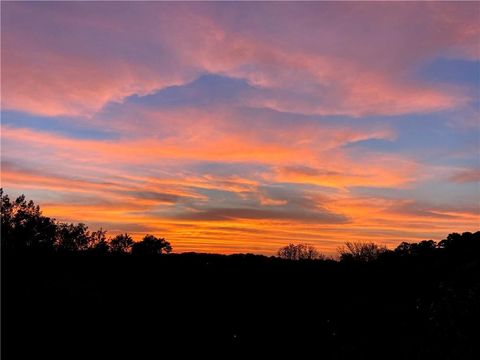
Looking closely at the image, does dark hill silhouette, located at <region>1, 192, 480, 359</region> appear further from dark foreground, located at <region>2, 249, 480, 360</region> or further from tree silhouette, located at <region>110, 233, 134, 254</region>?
tree silhouette, located at <region>110, 233, 134, 254</region>

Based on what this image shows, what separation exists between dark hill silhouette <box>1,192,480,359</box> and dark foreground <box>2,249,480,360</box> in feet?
0.25

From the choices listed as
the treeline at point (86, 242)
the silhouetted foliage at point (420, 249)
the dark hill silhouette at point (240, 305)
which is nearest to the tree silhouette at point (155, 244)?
the treeline at point (86, 242)

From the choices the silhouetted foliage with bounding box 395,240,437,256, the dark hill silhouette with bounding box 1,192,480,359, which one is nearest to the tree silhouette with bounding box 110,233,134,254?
the dark hill silhouette with bounding box 1,192,480,359

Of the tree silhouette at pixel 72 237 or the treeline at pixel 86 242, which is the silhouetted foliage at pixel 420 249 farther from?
the tree silhouette at pixel 72 237

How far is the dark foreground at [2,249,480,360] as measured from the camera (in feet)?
65.6

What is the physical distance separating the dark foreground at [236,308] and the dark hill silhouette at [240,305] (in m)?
0.08

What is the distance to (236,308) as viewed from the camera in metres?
29.5

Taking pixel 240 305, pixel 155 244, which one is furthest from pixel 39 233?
pixel 240 305

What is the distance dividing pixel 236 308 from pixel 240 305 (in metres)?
0.56

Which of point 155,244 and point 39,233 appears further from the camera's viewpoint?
point 155,244

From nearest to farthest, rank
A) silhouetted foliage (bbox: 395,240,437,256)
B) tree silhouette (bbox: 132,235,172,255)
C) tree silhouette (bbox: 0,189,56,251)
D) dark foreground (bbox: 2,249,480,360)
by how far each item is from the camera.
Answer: dark foreground (bbox: 2,249,480,360)
silhouetted foliage (bbox: 395,240,437,256)
tree silhouette (bbox: 0,189,56,251)
tree silhouette (bbox: 132,235,172,255)

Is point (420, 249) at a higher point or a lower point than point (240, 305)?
higher

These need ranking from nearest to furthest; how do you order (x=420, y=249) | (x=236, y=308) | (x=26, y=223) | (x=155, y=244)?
(x=236, y=308) → (x=420, y=249) → (x=26, y=223) → (x=155, y=244)

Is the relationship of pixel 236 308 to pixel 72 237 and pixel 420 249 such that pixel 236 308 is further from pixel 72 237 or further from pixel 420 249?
pixel 72 237
